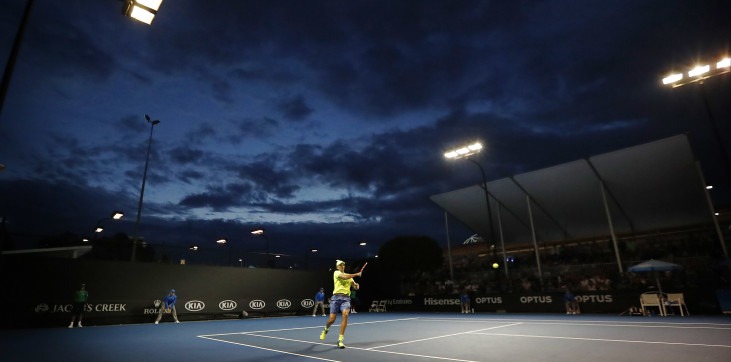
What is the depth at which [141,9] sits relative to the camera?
205 inches

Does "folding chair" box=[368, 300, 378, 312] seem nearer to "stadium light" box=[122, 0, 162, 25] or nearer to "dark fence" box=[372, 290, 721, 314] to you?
"dark fence" box=[372, 290, 721, 314]

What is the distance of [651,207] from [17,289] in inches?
1467

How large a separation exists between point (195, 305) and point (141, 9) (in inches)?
756

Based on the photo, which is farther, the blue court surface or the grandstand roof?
the grandstand roof

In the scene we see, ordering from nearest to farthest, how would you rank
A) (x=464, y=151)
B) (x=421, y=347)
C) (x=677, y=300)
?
1. (x=421, y=347)
2. (x=677, y=300)
3. (x=464, y=151)

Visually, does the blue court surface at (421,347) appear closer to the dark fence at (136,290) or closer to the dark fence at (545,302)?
the dark fence at (136,290)

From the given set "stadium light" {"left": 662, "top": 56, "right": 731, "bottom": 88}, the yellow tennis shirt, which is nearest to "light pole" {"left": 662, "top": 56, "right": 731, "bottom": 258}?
"stadium light" {"left": 662, "top": 56, "right": 731, "bottom": 88}

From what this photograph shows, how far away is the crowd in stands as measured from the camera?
19.6m

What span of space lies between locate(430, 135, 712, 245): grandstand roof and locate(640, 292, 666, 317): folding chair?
8.09 m

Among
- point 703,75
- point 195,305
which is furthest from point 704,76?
point 195,305

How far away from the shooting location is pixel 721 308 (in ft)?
52.7

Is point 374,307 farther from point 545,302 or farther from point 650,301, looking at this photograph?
point 650,301

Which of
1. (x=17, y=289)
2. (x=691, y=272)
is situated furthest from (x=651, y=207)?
(x=17, y=289)

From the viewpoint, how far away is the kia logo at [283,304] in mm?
24344
